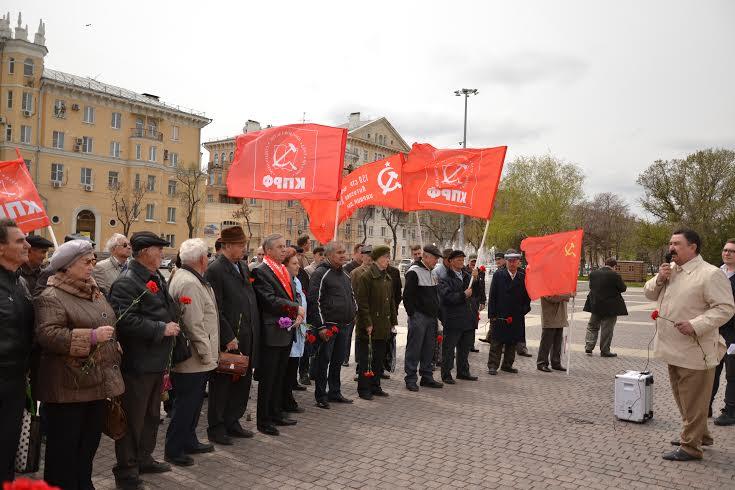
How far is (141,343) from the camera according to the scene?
201 inches

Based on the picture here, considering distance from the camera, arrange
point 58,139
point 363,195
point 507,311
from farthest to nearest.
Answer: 1. point 58,139
2. point 363,195
3. point 507,311

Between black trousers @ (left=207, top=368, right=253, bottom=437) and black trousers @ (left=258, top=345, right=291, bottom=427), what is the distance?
0.71 feet

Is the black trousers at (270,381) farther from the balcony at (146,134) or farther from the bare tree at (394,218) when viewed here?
the balcony at (146,134)

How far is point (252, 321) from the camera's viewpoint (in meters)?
6.50

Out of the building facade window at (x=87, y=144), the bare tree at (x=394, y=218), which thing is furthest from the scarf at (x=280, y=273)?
the bare tree at (x=394, y=218)

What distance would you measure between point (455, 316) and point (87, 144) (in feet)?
195

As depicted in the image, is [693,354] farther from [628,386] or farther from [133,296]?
[133,296]

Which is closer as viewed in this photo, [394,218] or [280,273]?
[280,273]

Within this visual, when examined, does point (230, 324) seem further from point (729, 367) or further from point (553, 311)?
point (553, 311)

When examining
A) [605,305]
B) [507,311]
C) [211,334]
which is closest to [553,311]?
[507,311]

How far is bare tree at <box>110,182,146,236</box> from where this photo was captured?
196 ft

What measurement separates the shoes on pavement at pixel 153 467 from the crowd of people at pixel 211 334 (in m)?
0.01

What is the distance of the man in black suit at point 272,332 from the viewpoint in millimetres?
6844

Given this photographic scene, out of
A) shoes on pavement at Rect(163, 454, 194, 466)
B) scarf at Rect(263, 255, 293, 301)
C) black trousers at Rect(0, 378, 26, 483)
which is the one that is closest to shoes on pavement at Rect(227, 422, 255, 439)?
shoes on pavement at Rect(163, 454, 194, 466)
